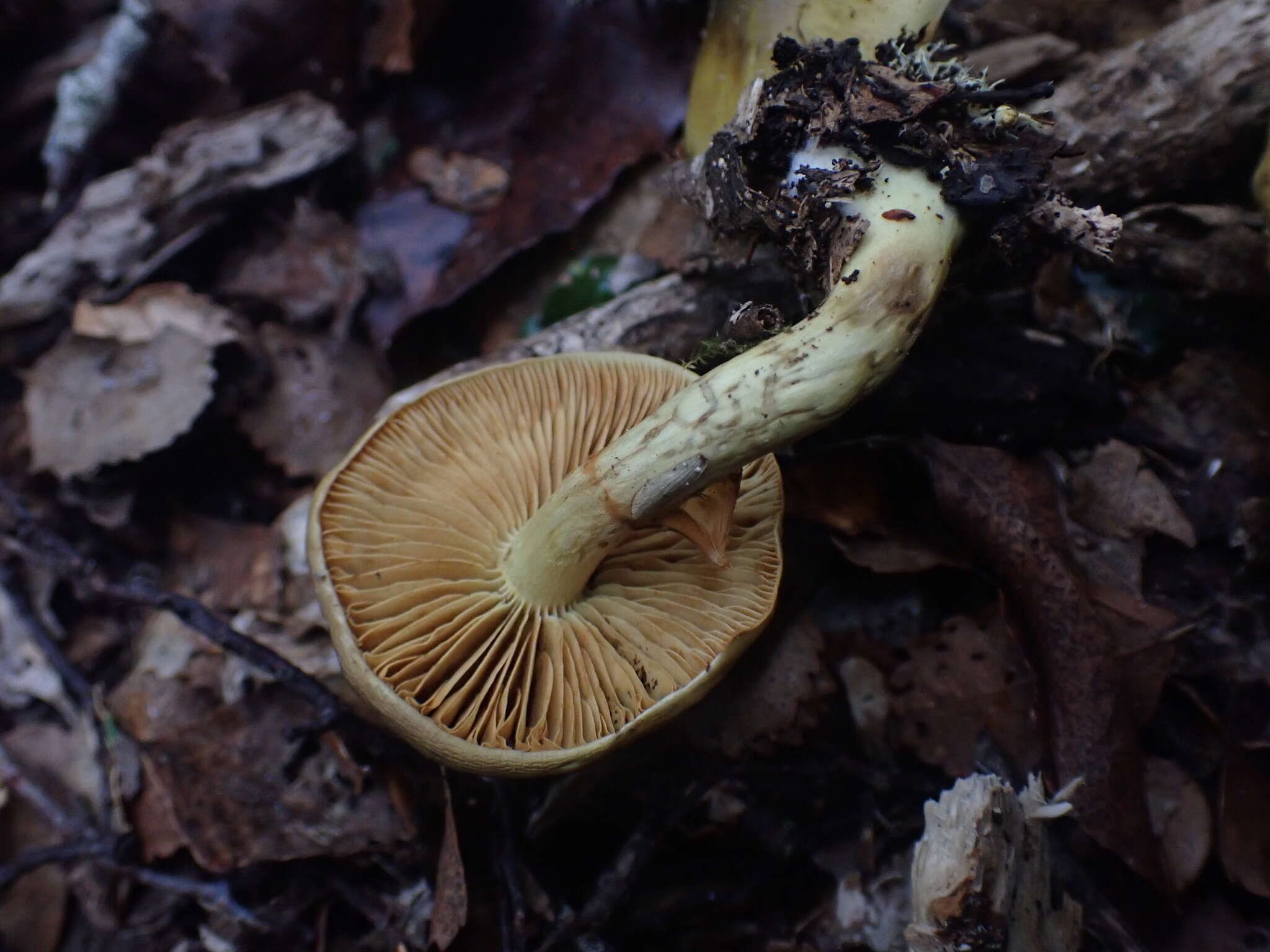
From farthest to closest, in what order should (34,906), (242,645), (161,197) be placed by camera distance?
(161,197) → (34,906) → (242,645)

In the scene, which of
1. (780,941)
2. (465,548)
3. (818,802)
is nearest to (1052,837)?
(818,802)

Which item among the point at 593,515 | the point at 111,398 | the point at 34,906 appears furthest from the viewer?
the point at 111,398

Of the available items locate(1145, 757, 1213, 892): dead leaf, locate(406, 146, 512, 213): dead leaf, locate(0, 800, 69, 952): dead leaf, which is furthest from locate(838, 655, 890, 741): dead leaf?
locate(0, 800, 69, 952): dead leaf

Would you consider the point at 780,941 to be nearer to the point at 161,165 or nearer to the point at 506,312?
the point at 506,312

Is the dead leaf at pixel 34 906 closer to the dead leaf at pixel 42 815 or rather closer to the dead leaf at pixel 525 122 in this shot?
the dead leaf at pixel 42 815

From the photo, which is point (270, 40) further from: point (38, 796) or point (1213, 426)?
point (1213, 426)

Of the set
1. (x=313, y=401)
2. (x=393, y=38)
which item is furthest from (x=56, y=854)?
(x=393, y=38)

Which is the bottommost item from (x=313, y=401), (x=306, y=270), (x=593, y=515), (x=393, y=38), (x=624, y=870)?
(x=624, y=870)

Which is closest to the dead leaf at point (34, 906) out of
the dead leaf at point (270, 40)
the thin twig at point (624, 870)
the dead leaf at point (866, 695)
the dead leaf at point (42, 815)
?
the dead leaf at point (42, 815)
